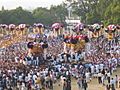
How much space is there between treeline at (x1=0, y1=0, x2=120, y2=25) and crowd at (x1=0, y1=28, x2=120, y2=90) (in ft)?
78.0

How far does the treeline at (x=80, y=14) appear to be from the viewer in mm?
61438

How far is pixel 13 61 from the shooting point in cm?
3145

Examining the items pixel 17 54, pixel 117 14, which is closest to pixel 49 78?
pixel 17 54

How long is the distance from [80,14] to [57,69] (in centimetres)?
5784

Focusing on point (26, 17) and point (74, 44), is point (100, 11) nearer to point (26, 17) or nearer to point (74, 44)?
point (26, 17)

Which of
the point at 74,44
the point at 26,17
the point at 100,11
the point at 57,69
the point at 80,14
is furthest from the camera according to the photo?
the point at 80,14

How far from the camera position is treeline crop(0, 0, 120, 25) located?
61.4 metres

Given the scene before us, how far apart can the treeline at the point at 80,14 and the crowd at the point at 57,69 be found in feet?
78.0

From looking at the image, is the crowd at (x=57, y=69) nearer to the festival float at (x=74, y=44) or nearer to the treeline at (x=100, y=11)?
the festival float at (x=74, y=44)

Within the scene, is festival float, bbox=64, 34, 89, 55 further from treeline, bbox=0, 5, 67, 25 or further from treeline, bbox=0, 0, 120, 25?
treeline, bbox=0, 5, 67, 25

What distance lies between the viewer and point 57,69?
96.4ft

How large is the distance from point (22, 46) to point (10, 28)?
1151 cm

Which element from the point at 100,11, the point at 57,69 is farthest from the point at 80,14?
the point at 57,69

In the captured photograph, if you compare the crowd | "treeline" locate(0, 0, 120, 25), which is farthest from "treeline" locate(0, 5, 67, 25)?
the crowd
